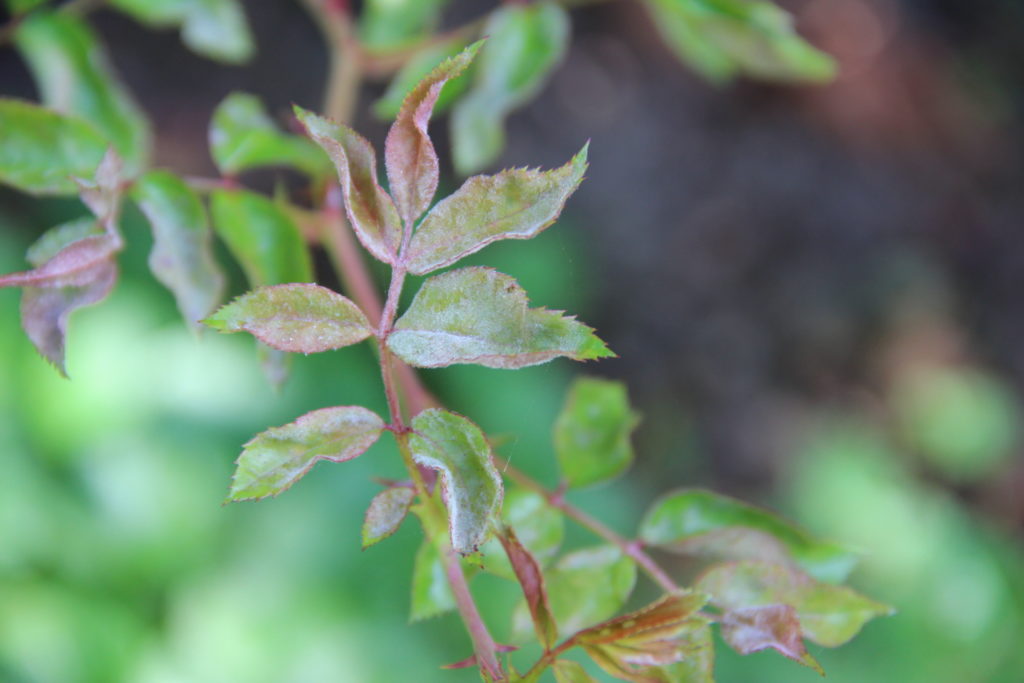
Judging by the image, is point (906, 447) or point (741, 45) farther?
point (906, 447)

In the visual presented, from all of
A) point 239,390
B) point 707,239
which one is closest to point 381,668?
point 239,390

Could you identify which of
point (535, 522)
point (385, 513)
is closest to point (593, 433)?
point (535, 522)

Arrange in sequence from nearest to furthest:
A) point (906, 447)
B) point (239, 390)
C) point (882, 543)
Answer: point (239, 390) → point (882, 543) → point (906, 447)

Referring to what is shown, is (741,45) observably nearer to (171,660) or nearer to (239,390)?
(239,390)

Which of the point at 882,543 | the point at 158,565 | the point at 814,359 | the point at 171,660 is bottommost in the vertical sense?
the point at 171,660

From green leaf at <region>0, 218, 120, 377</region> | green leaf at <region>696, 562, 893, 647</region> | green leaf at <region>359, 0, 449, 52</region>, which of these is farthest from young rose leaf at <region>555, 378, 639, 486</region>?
green leaf at <region>359, 0, 449, 52</region>

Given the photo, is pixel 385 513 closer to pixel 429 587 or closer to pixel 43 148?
pixel 429 587

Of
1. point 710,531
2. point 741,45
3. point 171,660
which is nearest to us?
point 710,531
